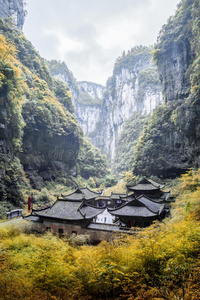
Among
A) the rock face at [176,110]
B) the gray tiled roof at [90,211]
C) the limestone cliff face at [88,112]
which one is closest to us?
the gray tiled roof at [90,211]

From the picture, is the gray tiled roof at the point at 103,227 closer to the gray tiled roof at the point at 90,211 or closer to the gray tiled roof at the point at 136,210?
the gray tiled roof at the point at 90,211

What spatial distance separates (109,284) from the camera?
658 cm

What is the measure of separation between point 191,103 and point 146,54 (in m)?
77.7

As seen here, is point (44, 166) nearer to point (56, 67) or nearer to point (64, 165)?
point (64, 165)

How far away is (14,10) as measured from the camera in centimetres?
4991

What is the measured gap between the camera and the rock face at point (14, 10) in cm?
4505

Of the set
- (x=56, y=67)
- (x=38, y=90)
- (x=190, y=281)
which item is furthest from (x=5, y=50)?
(x=56, y=67)

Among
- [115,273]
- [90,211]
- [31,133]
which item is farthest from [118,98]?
[115,273]

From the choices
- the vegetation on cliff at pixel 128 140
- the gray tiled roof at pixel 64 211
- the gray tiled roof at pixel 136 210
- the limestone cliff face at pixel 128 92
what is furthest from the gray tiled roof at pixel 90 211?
the limestone cliff face at pixel 128 92

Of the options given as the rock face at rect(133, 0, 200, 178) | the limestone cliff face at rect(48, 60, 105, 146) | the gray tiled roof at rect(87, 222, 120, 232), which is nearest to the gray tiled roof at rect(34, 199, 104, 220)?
the gray tiled roof at rect(87, 222, 120, 232)

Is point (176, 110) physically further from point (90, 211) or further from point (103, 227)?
point (103, 227)

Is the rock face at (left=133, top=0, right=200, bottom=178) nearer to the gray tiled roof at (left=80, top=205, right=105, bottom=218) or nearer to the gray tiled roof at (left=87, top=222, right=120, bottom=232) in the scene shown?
the gray tiled roof at (left=80, top=205, right=105, bottom=218)

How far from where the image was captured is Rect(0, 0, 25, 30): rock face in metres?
45.1

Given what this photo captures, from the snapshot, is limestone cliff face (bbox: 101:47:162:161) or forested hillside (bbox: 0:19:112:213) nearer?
forested hillside (bbox: 0:19:112:213)
